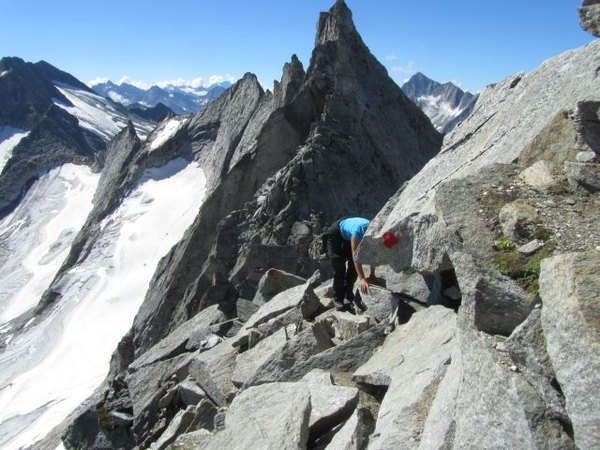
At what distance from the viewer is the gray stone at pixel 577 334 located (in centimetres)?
477

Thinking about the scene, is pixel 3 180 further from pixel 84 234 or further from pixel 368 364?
pixel 368 364

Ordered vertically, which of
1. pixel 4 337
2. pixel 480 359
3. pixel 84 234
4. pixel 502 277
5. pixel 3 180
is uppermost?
pixel 3 180

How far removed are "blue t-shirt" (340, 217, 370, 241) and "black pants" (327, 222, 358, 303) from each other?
1.58ft

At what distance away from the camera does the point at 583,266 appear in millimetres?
5535

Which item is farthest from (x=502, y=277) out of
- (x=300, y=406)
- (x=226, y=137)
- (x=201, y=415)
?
(x=226, y=137)

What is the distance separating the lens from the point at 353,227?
1323cm

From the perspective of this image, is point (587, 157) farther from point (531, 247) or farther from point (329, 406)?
point (329, 406)

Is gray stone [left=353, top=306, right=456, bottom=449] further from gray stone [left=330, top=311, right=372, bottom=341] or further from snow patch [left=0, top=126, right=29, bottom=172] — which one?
snow patch [left=0, top=126, right=29, bottom=172]

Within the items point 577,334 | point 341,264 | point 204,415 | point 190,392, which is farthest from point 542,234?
point 190,392

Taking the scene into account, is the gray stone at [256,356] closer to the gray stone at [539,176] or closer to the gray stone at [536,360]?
the gray stone at [539,176]

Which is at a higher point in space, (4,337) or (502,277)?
(4,337)

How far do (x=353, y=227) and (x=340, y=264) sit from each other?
1.66m

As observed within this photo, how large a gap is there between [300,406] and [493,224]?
13.7 feet

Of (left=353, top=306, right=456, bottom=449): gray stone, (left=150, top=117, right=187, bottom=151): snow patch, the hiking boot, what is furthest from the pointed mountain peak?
(left=150, top=117, right=187, bottom=151): snow patch
